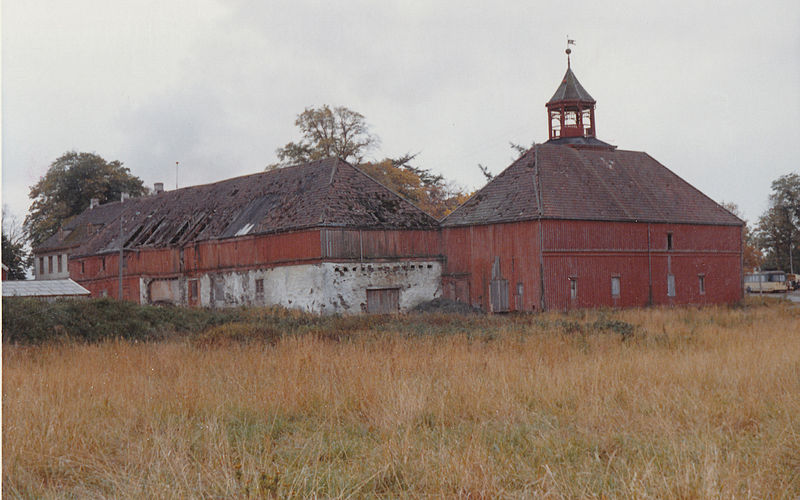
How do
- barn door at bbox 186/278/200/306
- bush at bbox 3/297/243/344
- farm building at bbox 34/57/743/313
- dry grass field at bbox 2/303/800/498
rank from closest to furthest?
dry grass field at bbox 2/303/800/498 → bush at bbox 3/297/243/344 → farm building at bbox 34/57/743/313 → barn door at bbox 186/278/200/306

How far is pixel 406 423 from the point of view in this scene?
8.89m

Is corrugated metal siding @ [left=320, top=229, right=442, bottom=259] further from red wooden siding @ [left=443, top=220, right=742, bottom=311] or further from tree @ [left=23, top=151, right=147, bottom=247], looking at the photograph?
tree @ [left=23, top=151, right=147, bottom=247]

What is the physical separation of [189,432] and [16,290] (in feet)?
119

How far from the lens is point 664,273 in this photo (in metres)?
38.1

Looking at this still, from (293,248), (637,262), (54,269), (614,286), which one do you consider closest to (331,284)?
(293,248)

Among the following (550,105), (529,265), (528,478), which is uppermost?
(550,105)

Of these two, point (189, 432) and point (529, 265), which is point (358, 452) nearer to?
point (189, 432)

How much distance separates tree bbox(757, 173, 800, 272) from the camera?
241 feet

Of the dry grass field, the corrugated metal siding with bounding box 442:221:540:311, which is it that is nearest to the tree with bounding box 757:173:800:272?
the corrugated metal siding with bounding box 442:221:540:311

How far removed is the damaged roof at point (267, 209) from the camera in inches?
1447

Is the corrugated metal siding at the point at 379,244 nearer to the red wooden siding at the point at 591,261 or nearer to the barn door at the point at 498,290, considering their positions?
the red wooden siding at the point at 591,261

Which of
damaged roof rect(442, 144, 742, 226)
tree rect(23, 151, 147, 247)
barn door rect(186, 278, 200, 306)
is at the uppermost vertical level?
tree rect(23, 151, 147, 247)

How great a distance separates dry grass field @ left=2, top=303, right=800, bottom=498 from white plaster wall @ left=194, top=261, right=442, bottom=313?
1924 centimetres

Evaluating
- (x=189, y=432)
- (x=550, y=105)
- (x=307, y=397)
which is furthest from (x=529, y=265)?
(x=189, y=432)
